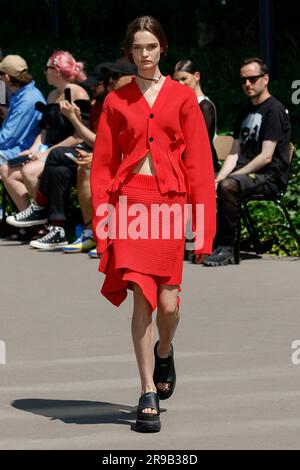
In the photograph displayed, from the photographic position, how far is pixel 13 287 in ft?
37.9

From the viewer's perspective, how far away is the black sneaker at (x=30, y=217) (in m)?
14.3

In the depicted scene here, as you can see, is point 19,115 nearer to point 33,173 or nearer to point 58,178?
point 33,173

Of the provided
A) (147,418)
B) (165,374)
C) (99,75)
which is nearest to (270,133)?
(99,75)

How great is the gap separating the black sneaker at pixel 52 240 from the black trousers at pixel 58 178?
0.13 m

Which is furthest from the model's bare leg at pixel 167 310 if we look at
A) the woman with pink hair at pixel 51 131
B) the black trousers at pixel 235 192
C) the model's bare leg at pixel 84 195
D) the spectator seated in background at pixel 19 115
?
the spectator seated in background at pixel 19 115

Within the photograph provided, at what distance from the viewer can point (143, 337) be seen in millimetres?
7070

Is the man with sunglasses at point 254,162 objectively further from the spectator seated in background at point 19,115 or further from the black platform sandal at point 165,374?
the black platform sandal at point 165,374

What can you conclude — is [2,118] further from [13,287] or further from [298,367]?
[298,367]

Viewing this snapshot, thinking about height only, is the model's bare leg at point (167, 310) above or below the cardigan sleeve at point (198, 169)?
below

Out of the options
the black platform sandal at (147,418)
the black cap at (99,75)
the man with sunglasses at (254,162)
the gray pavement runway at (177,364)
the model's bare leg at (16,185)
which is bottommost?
the gray pavement runway at (177,364)

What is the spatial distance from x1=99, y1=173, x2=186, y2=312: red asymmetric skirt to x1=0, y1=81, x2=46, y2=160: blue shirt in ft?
26.3

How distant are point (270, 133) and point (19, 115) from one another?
348cm

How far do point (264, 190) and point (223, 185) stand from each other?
1.14 ft

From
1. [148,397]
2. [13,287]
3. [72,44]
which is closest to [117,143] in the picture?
[148,397]
